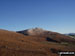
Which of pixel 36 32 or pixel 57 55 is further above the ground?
pixel 36 32

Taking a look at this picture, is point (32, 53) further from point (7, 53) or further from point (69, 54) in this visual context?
point (69, 54)

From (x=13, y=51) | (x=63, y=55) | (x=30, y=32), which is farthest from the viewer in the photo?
(x=30, y=32)

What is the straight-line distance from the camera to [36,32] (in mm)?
80875

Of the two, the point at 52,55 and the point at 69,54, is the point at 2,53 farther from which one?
the point at 69,54

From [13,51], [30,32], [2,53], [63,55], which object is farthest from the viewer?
[30,32]

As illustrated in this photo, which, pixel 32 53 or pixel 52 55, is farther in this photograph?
pixel 52 55

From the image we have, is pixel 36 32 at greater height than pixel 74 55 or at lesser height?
greater

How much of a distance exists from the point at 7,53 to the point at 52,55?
11.0 meters

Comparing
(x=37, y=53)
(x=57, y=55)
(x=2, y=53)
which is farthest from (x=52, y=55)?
(x=2, y=53)

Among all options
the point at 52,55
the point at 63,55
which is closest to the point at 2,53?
the point at 52,55

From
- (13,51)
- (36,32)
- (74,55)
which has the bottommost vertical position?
(74,55)

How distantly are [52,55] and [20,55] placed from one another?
27.7 ft

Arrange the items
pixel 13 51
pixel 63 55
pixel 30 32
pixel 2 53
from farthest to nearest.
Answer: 1. pixel 30 32
2. pixel 63 55
3. pixel 13 51
4. pixel 2 53

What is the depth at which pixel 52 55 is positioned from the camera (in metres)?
30.6
